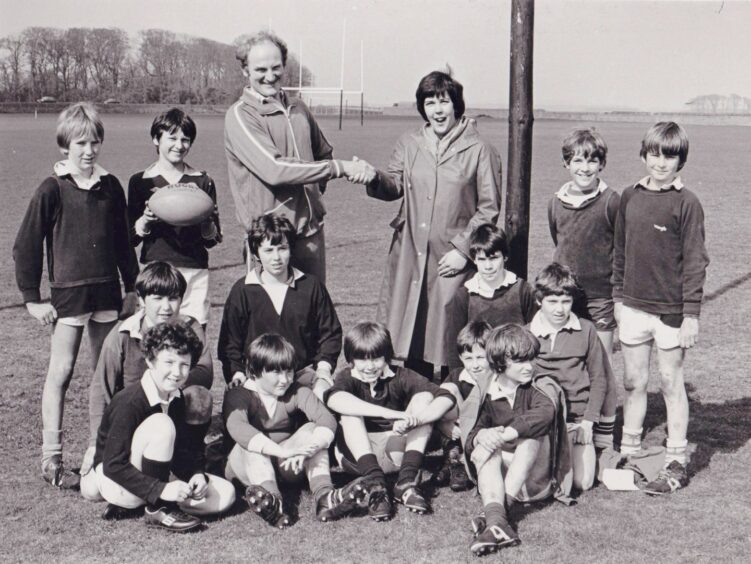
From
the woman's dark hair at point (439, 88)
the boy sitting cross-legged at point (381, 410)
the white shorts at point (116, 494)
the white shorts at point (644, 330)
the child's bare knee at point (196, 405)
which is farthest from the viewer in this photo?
the woman's dark hair at point (439, 88)

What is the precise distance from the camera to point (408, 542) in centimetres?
402

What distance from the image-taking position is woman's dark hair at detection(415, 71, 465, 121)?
16.5ft

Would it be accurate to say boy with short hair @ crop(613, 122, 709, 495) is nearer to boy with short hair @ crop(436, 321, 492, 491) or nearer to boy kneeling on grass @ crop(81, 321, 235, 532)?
boy with short hair @ crop(436, 321, 492, 491)

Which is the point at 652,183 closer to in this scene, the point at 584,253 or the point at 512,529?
the point at 584,253

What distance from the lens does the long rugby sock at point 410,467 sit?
4.45 meters

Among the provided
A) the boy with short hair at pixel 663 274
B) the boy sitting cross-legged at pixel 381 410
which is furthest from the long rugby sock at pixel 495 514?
the boy with short hair at pixel 663 274

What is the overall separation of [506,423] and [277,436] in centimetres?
116

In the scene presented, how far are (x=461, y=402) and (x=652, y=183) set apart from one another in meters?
1.54

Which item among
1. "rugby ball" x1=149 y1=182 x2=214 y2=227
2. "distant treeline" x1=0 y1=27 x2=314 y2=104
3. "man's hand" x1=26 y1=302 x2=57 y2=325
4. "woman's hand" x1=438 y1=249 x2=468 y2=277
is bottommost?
"man's hand" x1=26 y1=302 x2=57 y2=325

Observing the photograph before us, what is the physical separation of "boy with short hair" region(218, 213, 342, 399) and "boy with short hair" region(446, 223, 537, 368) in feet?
2.32

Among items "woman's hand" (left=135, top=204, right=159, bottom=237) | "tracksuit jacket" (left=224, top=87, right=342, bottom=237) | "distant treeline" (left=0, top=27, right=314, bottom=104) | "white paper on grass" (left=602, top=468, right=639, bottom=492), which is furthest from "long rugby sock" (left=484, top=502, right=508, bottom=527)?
"distant treeline" (left=0, top=27, right=314, bottom=104)

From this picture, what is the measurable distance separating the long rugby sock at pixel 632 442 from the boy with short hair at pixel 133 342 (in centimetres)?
229

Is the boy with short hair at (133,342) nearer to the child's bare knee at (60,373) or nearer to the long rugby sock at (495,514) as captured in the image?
the child's bare knee at (60,373)

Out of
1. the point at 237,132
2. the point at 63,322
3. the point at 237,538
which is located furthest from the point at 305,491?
the point at 237,132
